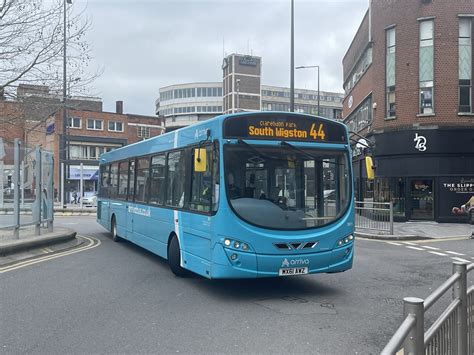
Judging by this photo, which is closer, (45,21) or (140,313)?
(140,313)

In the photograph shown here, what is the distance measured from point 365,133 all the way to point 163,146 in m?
20.5

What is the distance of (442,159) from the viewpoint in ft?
71.8

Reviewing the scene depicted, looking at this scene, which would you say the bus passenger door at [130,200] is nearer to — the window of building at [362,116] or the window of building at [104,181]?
the window of building at [104,181]

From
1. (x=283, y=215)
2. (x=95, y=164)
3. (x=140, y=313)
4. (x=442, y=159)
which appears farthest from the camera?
(x=95, y=164)

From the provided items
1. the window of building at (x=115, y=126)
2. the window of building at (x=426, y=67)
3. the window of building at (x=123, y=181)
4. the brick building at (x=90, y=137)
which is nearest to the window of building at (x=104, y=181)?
the window of building at (x=123, y=181)

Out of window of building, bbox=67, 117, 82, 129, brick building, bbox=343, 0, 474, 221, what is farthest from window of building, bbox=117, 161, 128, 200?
window of building, bbox=67, 117, 82, 129

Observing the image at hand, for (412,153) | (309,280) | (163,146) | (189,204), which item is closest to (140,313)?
(189,204)

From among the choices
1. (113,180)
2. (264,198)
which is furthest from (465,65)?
(264,198)

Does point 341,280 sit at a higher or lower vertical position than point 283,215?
lower

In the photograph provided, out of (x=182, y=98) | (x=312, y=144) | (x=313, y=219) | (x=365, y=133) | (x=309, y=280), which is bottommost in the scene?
(x=309, y=280)

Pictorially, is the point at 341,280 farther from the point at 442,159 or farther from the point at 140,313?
the point at 442,159

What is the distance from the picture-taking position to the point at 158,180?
33.4ft

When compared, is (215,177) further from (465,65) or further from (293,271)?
(465,65)

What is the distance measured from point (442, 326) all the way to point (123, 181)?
36.3ft
